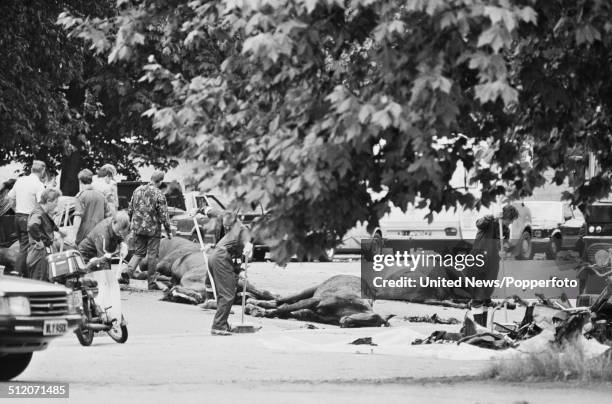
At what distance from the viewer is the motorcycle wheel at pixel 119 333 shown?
15273 millimetres

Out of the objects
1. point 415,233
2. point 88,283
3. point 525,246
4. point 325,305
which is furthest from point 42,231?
point 415,233

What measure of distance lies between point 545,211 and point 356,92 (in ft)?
89.0

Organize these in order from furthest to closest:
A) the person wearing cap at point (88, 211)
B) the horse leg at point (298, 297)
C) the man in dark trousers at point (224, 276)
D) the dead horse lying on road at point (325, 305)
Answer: the person wearing cap at point (88, 211)
the horse leg at point (298, 297)
the dead horse lying on road at point (325, 305)
the man in dark trousers at point (224, 276)

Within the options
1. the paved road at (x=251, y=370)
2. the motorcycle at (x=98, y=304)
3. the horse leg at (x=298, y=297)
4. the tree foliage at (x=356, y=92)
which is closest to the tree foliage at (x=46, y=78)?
the horse leg at (x=298, y=297)

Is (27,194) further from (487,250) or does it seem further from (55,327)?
(55,327)

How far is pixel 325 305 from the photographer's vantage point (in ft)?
63.3

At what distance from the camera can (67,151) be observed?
31688 mm

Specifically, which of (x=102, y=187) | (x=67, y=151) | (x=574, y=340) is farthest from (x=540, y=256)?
(x=574, y=340)

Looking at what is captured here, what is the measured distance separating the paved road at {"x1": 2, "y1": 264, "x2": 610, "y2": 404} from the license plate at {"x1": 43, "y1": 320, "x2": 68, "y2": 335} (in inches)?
18.8

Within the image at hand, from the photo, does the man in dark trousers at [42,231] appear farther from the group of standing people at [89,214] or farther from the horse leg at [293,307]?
the horse leg at [293,307]

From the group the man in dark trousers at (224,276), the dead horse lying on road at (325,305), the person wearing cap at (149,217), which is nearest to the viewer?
the man in dark trousers at (224,276)

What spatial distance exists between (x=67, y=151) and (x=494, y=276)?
1457 centimetres

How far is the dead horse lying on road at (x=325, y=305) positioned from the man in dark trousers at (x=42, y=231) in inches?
131

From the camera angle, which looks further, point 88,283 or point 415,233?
point 415,233
